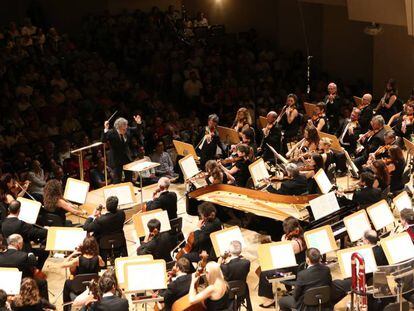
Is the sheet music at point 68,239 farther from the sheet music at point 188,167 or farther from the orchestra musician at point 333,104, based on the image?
the orchestra musician at point 333,104

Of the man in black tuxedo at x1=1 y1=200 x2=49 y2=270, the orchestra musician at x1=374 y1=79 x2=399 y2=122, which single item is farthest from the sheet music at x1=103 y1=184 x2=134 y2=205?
the orchestra musician at x1=374 y1=79 x2=399 y2=122

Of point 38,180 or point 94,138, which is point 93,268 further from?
point 94,138

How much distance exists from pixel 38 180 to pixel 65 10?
11058 mm

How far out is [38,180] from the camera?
13703mm

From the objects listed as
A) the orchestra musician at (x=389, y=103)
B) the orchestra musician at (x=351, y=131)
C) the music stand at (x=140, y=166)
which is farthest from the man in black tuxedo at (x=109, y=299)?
the orchestra musician at (x=389, y=103)

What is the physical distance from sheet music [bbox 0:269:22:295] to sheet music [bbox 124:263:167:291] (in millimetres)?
1217

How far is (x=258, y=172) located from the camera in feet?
43.0

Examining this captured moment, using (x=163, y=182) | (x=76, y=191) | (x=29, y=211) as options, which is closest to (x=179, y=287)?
(x=163, y=182)

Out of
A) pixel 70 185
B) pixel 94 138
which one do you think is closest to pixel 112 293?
pixel 70 185

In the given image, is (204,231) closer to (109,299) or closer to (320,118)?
(109,299)

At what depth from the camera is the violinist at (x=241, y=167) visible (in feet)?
44.5

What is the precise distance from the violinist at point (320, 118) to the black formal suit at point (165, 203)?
4.52 m

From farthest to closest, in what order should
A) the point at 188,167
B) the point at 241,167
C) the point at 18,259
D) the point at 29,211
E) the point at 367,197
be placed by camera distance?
the point at 241,167 → the point at 188,167 → the point at 367,197 → the point at 29,211 → the point at 18,259

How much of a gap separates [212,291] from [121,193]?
11.4 ft
